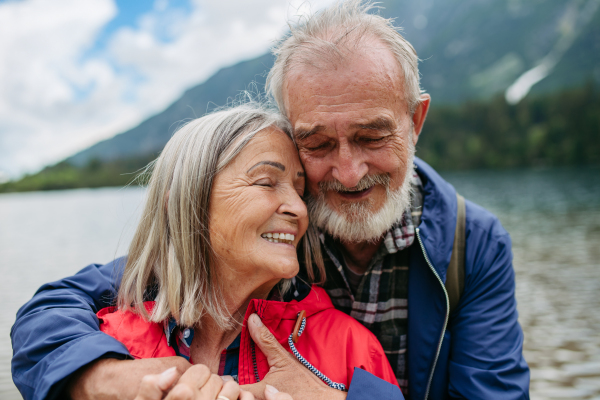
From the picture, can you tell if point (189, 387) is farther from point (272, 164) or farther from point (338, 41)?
point (338, 41)

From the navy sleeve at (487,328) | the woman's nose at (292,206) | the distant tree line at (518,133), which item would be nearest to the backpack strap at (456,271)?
the navy sleeve at (487,328)

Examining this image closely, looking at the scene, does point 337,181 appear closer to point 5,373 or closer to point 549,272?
point 5,373

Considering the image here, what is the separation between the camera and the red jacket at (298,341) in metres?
2.17

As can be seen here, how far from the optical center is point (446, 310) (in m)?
2.52

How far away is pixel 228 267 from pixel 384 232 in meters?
1.14

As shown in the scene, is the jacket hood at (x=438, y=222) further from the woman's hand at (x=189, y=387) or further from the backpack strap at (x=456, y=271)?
the woman's hand at (x=189, y=387)

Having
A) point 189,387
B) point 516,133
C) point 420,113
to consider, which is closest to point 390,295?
point 420,113

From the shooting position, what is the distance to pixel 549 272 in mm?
13328

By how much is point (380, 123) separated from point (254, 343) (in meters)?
1.50

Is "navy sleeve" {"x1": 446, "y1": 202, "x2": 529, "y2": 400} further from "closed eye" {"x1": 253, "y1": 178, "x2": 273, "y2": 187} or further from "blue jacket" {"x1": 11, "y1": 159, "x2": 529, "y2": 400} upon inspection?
"closed eye" {"x1": 253, "y1": 178, "x2": 273, "y2": 187}

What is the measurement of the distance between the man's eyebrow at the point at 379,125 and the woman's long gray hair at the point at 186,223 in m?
0.54

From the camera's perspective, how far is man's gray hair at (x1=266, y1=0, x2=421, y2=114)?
98.7 inches

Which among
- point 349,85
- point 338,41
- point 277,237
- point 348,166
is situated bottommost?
point 277,237

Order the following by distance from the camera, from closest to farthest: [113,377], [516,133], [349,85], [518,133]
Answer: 1. [113,377]
2. [349,85]
3. [518,133]
4. [516,133]
